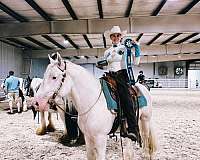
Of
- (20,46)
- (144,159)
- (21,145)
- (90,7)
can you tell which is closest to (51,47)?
(20,46)

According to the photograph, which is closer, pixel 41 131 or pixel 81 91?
pixel 81 91

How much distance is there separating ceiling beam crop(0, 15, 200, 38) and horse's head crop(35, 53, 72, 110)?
771 cm

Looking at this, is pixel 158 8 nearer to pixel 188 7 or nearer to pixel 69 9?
pixel 188 7

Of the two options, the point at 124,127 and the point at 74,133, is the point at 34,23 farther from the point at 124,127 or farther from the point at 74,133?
the point at 124,127

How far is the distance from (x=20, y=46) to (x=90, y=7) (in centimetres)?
1148

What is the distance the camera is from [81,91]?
2520 mm

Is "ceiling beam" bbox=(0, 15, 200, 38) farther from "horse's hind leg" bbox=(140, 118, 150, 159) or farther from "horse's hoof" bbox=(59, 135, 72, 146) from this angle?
"horse's hind leg" bbox=(140, 118, 150, 159)

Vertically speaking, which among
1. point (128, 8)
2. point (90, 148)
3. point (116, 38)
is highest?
point (128, 8)

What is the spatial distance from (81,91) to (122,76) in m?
0.66

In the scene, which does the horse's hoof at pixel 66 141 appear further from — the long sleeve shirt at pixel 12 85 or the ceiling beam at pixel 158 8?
the ceiling beam at pixel 158 8

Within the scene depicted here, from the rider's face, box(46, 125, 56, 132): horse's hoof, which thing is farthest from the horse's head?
box(46, 125, 56, 132): horse's hoof

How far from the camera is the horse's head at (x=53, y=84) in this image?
2.31 meters

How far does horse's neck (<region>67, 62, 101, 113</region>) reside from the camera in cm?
250

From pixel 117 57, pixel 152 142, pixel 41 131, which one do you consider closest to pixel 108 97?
pixel 117 57
